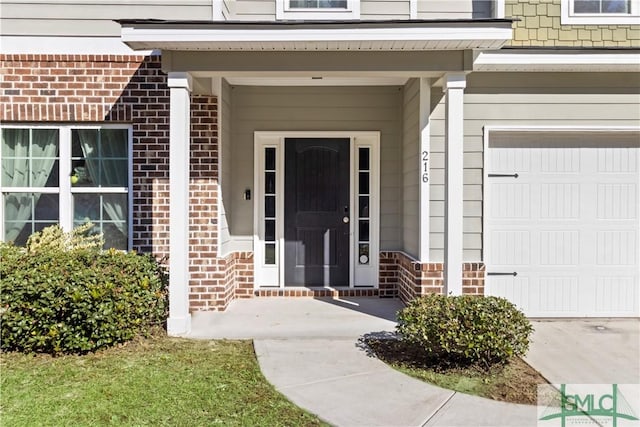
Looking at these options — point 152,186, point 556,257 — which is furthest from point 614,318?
point 152,186

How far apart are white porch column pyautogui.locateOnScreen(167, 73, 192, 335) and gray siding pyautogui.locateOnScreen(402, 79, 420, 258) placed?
102 inches

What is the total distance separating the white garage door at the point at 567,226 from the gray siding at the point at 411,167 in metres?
0.89

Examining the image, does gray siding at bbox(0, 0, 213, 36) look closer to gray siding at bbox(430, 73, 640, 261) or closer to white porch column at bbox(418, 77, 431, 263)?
white porch column at bbox(418, 77, 431, 263)

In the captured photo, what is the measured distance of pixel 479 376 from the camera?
3.89m

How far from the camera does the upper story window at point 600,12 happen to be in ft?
18.5

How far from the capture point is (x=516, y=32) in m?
5.60

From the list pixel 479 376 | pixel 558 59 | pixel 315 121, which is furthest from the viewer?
pixel 315 121

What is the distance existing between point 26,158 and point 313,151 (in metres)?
3.50

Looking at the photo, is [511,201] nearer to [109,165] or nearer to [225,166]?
[225,166]

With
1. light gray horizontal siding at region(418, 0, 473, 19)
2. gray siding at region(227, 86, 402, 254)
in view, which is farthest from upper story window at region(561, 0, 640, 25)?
gray siding at region(227, 86, 402, 254)

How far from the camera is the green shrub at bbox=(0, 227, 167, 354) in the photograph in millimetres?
4254

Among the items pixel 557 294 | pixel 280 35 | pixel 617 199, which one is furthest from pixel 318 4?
pixel 557 294

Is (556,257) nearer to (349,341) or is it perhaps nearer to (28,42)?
(349,341)

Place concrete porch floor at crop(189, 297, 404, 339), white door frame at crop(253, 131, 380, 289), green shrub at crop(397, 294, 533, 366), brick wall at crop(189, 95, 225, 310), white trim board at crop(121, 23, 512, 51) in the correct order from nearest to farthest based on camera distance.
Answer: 1. green shrub at crop(397, 294, 533, 366)
2. white trim board at crop(121, 23, 512, 51)
3. concrete porch floor at crop(189, 297, 404, 339)
4. brick wall at crop(189, 95, 225, 310)
5. white door frame at crop(253, 131, 380, 289)
